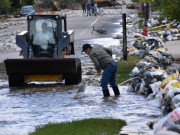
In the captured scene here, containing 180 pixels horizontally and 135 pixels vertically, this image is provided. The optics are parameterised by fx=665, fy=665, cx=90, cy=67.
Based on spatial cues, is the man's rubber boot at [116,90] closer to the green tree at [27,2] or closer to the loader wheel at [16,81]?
the loader wheel at [16,81]

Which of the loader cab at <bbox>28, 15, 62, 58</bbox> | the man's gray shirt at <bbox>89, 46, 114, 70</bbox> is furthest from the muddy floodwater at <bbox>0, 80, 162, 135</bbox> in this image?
the loader cab at <bbox>28, 15, 62, 58</bbox>

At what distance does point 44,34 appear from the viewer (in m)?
22.5

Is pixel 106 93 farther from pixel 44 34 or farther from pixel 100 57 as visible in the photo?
pixel 44 34

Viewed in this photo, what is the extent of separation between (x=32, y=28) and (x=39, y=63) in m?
2.31

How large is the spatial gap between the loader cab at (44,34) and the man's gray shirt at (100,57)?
16.8ft

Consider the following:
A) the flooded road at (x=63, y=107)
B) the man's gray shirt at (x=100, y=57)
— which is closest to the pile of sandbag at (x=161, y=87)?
the flooded road at (x=63, y=107)

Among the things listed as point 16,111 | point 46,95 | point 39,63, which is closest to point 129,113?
point 16,111

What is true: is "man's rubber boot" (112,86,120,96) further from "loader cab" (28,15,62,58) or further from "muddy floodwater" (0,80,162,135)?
"loader cab" (28,15,62,58)

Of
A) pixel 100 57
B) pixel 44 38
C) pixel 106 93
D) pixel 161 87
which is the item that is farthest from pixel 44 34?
pixel 161 87

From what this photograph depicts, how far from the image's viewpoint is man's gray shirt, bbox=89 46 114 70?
17.3m

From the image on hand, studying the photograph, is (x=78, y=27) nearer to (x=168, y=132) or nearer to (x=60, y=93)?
(x=60, y=93)

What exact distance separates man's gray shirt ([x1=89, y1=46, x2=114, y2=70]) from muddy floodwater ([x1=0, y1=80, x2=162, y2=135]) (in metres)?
0.94

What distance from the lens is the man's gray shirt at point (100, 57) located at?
17266mm

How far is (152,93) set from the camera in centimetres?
1720
